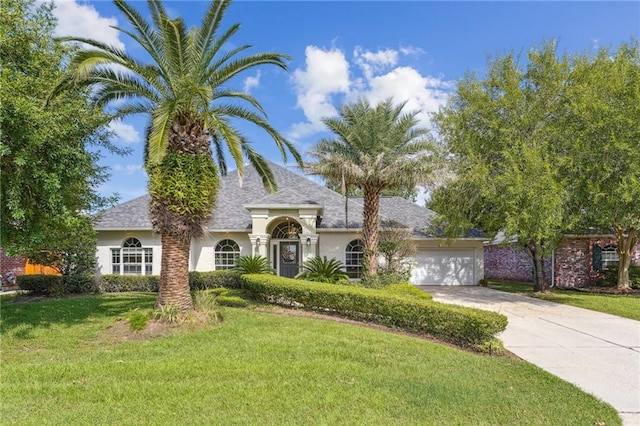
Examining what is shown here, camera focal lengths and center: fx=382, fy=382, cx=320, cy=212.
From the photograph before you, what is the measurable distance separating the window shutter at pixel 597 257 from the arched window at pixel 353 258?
13412 mm

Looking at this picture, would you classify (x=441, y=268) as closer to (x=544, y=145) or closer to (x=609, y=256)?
(x=544, y=145)

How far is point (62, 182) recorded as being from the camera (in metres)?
7.96

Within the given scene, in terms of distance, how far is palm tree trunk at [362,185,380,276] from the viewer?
A: 610 inches

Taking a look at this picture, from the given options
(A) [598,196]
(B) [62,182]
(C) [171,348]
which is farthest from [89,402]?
(A) [598,196]

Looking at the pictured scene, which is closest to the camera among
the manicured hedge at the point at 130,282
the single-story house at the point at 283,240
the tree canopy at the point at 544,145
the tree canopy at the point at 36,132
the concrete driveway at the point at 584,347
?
the concrete driveway at the point at 584,347

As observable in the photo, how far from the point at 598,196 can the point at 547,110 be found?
4090 millimetres

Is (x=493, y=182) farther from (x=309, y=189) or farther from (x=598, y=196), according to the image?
(x=309, y=189)

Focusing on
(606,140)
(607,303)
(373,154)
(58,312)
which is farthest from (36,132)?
(607,303)

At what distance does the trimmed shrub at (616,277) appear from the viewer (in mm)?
19469

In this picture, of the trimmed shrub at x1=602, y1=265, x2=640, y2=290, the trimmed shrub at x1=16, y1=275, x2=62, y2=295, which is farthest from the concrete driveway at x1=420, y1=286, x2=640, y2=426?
the trimmed shrub at x1=16, y1=275, x2=62, y2=295

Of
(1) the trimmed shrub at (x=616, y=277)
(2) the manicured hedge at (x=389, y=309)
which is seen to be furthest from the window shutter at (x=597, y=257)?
(2) the manicured hedge at (x=389, y=309)

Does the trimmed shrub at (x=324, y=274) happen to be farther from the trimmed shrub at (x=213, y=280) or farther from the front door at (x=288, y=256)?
the front door at (x=288, y=256)

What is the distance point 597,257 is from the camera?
21.5m

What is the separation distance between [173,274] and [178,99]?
4.24 metres
